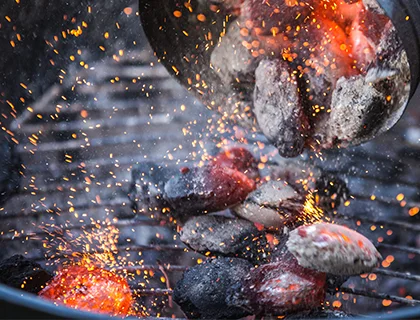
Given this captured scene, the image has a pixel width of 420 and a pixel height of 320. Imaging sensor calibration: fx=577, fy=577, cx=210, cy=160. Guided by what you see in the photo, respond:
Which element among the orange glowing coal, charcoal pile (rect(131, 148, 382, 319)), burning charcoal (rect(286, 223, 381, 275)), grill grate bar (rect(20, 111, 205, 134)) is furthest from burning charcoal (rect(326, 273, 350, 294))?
grill grate bar (rect(20, 111, 205, 134))

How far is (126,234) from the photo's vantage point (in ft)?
4.57

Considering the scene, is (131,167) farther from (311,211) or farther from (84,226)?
(311,211)

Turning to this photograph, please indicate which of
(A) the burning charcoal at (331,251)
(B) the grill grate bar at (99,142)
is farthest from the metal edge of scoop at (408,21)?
(B) the grill grate bar at (99,142)

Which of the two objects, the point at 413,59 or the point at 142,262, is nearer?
the point at 413,59

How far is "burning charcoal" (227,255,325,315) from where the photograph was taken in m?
0.89

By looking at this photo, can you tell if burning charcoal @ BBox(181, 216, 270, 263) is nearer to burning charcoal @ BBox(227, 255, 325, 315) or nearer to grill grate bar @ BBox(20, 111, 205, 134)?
burning charcoal @ BBox(227, 255, 325, 315)

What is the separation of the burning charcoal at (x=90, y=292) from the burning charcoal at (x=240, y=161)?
431 millimetres

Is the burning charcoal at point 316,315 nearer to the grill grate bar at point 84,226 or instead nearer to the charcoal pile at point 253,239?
the charcoal pile at point 253,239

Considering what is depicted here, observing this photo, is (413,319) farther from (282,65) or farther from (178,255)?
(178,255)

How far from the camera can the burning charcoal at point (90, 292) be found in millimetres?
977

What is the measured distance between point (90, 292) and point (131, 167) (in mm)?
541

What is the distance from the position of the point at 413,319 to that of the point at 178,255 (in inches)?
34.3

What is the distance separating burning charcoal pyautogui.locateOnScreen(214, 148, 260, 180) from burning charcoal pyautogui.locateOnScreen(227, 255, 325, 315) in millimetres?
468

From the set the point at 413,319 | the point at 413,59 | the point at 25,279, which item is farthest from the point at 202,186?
the point at 413,319
